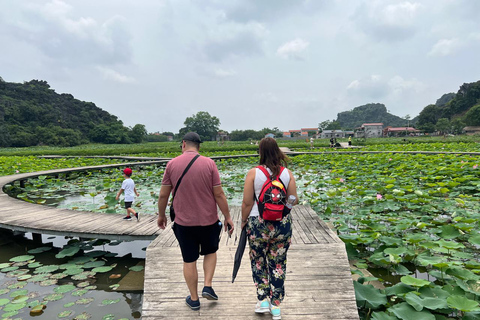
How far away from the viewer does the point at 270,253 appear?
71.6 inches

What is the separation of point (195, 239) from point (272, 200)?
602 millimetres

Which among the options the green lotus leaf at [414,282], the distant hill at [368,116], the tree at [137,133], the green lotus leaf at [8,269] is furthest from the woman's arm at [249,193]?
the distant hill at [368,116]

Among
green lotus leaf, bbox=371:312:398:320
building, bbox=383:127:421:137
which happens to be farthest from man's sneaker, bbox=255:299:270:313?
building, bbox=383:127:421:137

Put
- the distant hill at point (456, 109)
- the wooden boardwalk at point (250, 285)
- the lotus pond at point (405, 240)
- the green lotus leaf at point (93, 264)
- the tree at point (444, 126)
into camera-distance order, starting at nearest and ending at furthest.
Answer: the wooden boardwalk at point (250, 285)
the lotus pond at point (405, 240)
the green lotus leaf at point (93, 264)
the tree at point (444, 126)
the distant hill at point (456, 109)

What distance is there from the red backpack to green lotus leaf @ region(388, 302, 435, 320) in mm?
1070

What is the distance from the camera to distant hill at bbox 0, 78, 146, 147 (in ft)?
141

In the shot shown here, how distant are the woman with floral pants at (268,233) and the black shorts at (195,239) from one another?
9.4 inches

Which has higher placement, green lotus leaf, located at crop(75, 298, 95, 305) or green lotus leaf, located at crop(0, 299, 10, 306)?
green lotus leaf, located at crop(0, 299, 10, 306)

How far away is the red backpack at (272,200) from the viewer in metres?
1.70

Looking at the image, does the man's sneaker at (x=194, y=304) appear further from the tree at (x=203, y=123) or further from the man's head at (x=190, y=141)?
the tree at (x=203, y=123)

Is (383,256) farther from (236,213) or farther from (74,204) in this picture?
(74,204)

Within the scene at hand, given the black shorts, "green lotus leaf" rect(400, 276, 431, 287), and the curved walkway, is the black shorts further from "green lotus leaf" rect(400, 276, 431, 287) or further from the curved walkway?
the curved walkway

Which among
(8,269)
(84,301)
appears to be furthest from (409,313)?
(8,269)

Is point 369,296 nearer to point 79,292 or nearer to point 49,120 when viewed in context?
point 79,292
